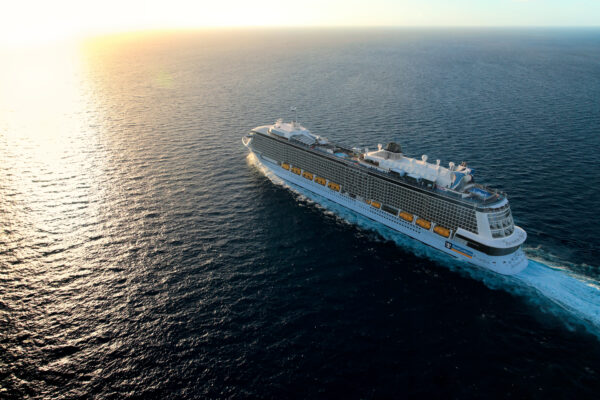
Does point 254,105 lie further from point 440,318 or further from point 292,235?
point 440,318

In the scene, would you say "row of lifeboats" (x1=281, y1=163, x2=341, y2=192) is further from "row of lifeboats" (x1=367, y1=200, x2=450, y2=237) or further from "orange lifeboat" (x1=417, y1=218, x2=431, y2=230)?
"orange lifeboat" (x1=417, y1=218, x2=431, y2=230)

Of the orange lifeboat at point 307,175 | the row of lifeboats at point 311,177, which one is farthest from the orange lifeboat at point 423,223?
the orange lifeboat at point 307,175

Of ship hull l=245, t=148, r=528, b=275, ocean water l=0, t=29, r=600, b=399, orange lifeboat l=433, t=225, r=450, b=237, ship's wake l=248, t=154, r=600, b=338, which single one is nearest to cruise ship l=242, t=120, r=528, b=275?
ship hull l=245, t=148, r=528, b=275

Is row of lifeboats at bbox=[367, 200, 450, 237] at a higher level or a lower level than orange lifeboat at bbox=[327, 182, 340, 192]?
lower

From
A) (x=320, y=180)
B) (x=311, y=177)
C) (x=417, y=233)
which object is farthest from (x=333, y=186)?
(x=417, y=233)

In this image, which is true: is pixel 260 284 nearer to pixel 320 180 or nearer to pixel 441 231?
pixel 441 231

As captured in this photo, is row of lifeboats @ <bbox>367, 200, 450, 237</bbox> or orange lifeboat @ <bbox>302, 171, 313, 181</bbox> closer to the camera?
row of lifeboats @ <bbox>367, 200, 450, 237</bbox>

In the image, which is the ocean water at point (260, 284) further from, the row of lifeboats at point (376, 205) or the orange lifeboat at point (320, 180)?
the orange lifeboat at point (320, 180)
